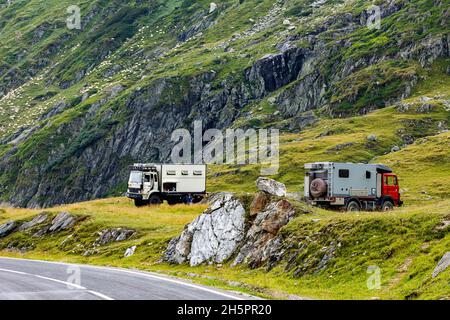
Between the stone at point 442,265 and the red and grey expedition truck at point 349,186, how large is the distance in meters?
27.3

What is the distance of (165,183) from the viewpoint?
214 feet

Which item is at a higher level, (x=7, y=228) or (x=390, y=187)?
(x=390, y=187)

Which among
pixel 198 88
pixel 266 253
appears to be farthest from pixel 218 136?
pixel 266 253

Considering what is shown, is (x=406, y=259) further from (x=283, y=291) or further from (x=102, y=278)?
(x=102, y=278)

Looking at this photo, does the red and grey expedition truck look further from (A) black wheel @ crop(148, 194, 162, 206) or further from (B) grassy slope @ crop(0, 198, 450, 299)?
(A) black wheel @ crop(148, 194, 162, 206)

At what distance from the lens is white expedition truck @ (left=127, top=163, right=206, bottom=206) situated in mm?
64562

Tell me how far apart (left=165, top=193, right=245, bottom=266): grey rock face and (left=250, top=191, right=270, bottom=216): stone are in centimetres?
64

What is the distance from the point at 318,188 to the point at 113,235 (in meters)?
18.0

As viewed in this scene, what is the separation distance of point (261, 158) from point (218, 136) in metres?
A: 45.8

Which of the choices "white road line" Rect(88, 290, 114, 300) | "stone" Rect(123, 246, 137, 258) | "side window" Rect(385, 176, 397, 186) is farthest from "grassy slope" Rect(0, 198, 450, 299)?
"side window" Rect(385, 176, 397, 186)

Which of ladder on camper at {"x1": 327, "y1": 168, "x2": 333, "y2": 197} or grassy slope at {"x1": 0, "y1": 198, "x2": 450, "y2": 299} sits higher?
ladder on camper at {"x1": 327, "y1": 168, "x2": 333, "y2": 197}

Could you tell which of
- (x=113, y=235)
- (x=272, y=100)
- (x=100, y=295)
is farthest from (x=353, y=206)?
(x=272, y=100)

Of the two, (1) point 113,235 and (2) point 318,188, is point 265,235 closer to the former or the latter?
(1) point 113,235

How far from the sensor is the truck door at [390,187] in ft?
168
